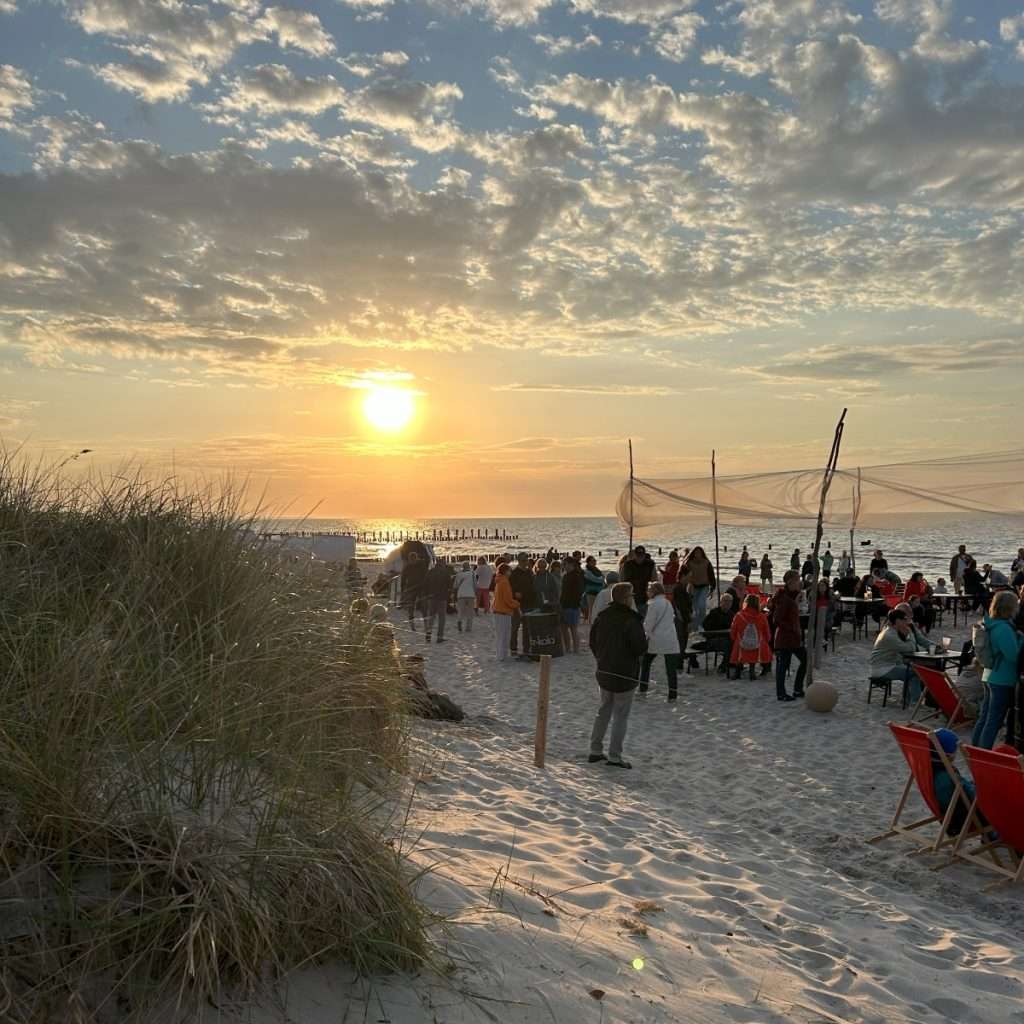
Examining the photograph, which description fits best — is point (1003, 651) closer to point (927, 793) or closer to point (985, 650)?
point (985, 650)

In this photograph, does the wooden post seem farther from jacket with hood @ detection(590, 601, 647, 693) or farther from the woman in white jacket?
the woman in white jacket


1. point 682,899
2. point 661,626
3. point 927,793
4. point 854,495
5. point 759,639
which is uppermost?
point 854,495

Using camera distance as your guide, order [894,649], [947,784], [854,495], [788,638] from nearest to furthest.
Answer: [947,784], [894,649], [788,638], [854,495]

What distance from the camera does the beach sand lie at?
315cm

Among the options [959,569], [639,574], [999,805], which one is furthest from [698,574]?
[959,569]

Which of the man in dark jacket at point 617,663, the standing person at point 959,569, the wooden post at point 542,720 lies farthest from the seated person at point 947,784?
the standing person at point 959,569

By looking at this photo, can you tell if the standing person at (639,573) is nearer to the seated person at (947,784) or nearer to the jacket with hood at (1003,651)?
the jacket with hood at (1003,651)

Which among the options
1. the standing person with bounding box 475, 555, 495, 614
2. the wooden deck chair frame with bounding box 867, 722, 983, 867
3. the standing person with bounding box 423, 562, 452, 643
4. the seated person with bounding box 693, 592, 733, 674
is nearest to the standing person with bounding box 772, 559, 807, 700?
the seated person with bounding box 693, 592, 733, 674

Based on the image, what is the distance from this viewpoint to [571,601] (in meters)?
14.8

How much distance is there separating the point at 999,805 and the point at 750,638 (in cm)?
752

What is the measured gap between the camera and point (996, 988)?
4.00m

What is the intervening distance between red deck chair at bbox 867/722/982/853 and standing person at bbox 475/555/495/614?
14973mm

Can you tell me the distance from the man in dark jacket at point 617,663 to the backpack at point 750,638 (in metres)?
5.11

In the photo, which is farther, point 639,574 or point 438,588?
point 438,588
